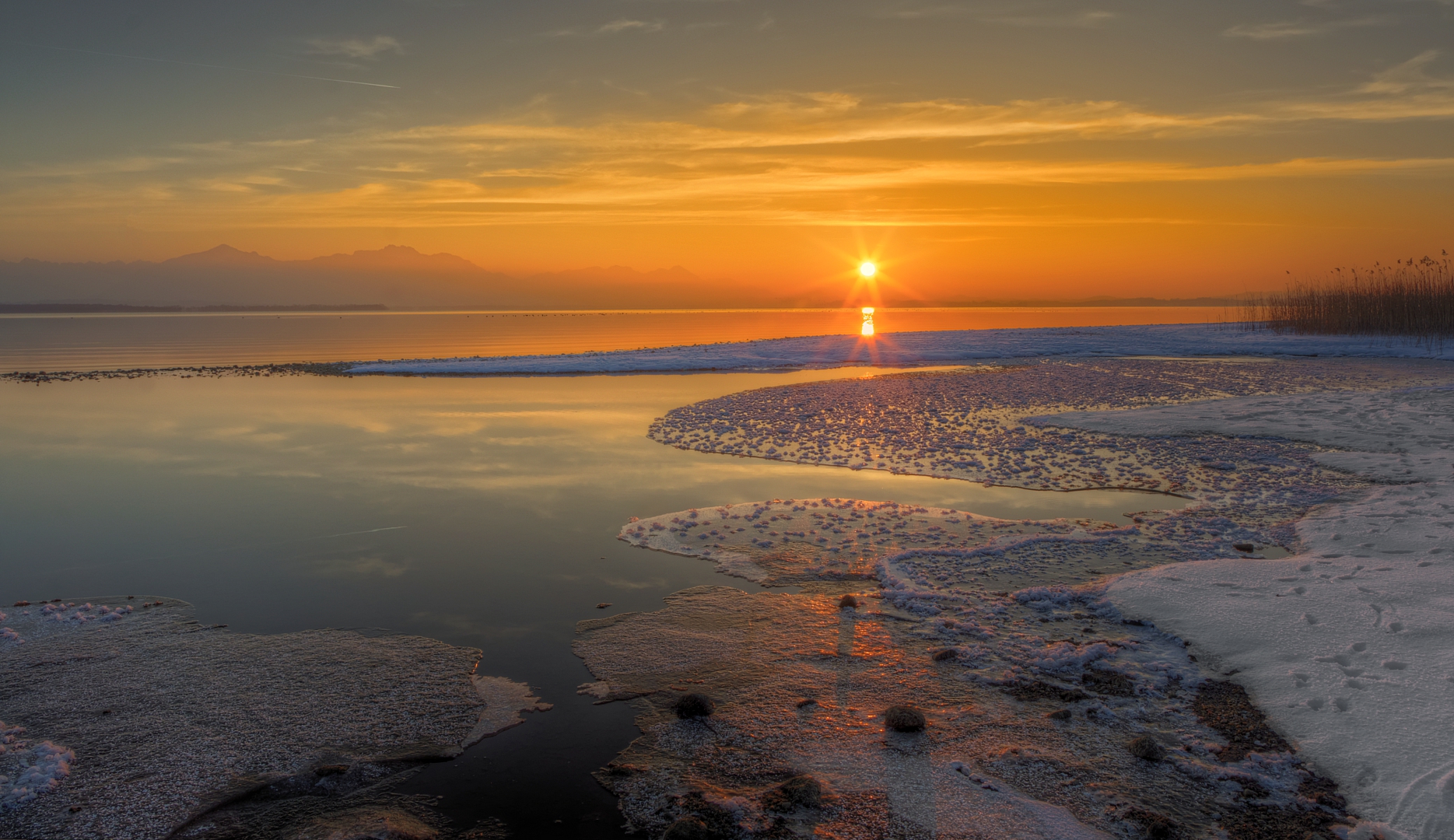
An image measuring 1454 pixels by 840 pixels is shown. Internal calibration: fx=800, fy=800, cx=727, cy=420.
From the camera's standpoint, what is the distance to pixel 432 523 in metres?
10.7

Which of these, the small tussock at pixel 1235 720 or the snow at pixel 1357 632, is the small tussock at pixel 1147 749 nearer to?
the small tussock at pixel 1235 720

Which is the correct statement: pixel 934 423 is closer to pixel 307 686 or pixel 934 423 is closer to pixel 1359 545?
pixel 1359 545

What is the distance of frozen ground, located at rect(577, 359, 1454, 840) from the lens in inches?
185

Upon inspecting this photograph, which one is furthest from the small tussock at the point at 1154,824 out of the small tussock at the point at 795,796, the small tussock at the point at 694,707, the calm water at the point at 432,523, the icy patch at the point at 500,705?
the icy patch at the point at 500,705

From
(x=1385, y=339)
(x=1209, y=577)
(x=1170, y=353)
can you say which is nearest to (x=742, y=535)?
(x=1209, y=577)

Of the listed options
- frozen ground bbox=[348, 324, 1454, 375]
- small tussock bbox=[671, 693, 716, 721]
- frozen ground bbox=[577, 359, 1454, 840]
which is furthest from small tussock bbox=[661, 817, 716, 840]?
frozen ground bbox=[348, 324, 1454, 375]

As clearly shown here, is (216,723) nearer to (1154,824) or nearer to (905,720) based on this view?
(905,720)

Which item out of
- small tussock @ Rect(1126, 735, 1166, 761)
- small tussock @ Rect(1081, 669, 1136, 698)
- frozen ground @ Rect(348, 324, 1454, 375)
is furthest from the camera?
frozen ground @ Rect(348, 324, 1454, 375)

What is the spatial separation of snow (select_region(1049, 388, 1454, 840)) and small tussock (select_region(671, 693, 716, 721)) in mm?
3851

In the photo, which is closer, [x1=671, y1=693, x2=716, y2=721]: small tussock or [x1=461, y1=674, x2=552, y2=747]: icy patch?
[x1=461, y1=674, x2=552, y2=747]: icy patch

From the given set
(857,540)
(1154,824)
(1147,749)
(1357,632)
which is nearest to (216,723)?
(1154,824)

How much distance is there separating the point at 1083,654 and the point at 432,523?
26.5 feet

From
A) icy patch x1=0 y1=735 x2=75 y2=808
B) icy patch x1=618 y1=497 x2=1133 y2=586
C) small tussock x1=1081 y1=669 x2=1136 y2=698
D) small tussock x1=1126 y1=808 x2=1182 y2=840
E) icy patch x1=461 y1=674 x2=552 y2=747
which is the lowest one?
small tussock x1=1126 y1=808 x2=1182 y2=840

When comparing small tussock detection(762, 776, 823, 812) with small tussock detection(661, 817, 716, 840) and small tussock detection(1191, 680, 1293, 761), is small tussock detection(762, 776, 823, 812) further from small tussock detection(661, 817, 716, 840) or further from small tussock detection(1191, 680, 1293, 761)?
small tussock detection(1191, 680, 1293, 761)
